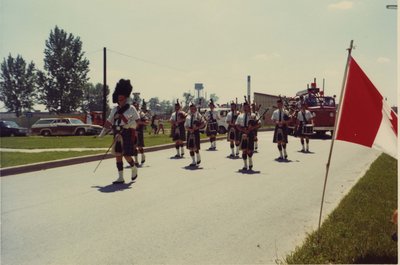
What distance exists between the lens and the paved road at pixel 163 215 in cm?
450

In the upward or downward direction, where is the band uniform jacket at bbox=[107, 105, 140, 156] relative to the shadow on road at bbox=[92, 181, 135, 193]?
upward

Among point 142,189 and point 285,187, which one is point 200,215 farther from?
point 285,187

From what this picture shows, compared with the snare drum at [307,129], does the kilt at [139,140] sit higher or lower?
lower

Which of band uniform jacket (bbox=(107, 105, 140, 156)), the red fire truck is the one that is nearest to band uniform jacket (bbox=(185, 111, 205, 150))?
band uniform jacket (bbox=(107, 105, 140, 156))

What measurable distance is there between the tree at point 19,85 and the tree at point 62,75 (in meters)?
5.28

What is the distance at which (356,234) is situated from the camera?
474 cm

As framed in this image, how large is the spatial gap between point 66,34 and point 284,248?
6180 centimetres

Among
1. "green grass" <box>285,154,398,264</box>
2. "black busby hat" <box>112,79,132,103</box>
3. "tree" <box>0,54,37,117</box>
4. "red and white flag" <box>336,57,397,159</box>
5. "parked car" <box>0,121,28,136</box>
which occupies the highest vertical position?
"tree" <box>0,54,37,117</box>

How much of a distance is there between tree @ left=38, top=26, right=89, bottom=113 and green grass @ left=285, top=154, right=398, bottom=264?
57.0 m

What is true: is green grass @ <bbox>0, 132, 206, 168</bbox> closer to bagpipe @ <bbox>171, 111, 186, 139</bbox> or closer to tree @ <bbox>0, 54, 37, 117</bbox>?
bagpipe @ <bbox>171, 111, 186, 139</bbox>

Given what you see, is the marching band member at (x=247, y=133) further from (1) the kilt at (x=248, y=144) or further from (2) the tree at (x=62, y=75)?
(2) the tree at (x=62, y=75)

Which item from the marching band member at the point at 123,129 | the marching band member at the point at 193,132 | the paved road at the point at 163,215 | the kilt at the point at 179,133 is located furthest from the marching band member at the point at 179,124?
the marching band member at the point at 123,129

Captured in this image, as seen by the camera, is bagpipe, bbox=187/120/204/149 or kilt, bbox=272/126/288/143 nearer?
bagpipe, bbox=187/120/204/149

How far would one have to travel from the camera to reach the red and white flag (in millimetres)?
4182
